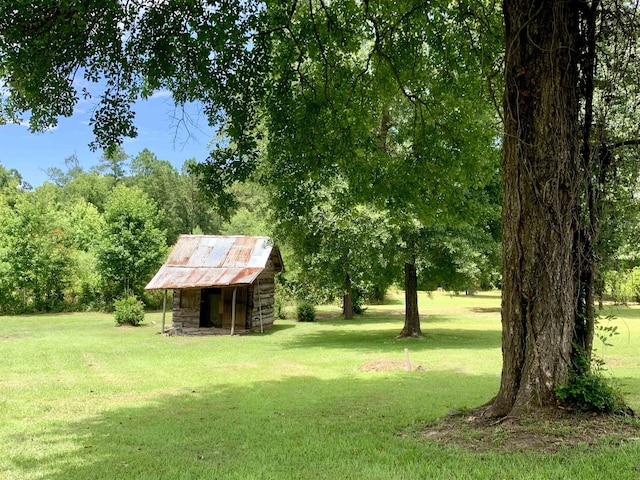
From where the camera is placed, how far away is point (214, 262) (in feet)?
84.8

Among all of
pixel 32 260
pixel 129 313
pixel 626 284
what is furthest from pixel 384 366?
pixel 32 260

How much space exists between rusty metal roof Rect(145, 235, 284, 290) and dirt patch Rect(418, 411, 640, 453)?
60.9 feet

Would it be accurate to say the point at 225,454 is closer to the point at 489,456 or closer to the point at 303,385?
the point at 489,456

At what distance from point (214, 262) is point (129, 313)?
6292 mm

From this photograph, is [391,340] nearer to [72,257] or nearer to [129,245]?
[129,245]

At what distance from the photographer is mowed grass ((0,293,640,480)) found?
464cm

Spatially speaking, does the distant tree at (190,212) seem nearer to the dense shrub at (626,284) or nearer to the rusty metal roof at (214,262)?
the rusty metal roof at (214,262)

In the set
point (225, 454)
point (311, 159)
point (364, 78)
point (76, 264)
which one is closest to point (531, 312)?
point (225, 454)

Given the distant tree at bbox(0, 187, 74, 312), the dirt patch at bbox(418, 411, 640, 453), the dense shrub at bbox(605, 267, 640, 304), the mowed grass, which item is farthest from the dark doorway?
the dirt patch at bbox(418, 411, 640, 453)

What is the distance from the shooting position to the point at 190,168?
8.52 meters

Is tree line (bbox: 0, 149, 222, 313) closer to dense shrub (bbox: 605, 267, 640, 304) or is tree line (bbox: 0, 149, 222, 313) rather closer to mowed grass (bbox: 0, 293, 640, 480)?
mowed grass (bbox: 0, 293, 640, 480)

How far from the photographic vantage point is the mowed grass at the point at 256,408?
464 centimetres

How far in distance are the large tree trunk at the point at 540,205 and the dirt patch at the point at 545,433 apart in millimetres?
215

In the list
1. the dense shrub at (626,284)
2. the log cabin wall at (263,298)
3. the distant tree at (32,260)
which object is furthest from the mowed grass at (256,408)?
the distant tree at (32,260)
